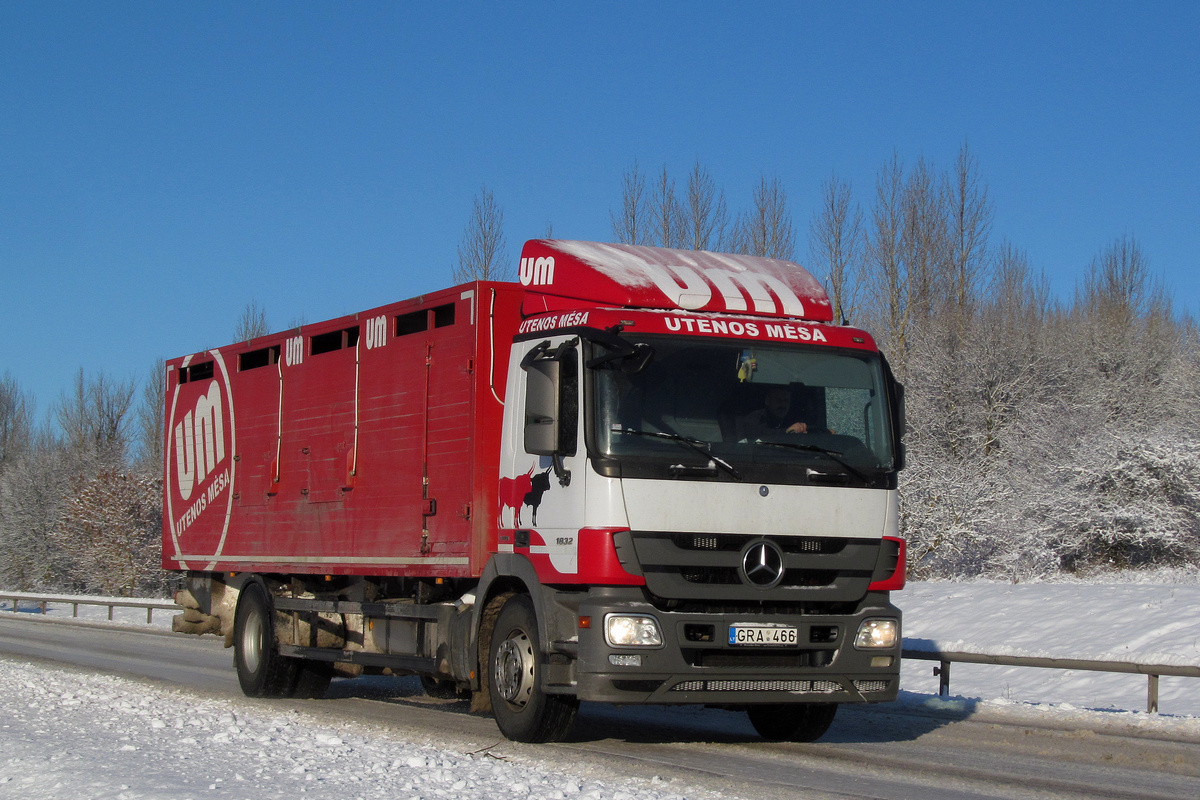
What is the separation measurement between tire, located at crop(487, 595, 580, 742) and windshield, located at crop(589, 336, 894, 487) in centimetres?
147

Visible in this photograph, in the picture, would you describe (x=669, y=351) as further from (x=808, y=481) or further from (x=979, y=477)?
(x=979, y=477)

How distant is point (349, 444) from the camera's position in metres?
11.6

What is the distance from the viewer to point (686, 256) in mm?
9969

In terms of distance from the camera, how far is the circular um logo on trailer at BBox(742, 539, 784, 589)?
8211mm

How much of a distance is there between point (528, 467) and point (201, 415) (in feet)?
24.1

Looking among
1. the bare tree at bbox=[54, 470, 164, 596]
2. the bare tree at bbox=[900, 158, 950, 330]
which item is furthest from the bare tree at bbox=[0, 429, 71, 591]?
the bare tree at bbox=[900, 158, 950, 330]

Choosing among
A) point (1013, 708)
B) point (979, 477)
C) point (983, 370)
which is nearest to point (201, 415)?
point (1013, 708)

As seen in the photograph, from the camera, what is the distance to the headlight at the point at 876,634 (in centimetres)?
856

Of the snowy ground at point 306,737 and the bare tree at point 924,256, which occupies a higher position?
the bare tree at point 924,256

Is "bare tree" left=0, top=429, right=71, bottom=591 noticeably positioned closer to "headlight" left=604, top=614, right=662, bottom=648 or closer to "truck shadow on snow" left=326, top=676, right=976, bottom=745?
"truck shadow on snow" left=326, top=676, right=976, bottom=745

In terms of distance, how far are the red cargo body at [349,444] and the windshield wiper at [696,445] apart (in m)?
1.73

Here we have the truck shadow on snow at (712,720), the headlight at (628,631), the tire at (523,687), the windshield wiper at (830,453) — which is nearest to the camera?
the headlight at (628,631)

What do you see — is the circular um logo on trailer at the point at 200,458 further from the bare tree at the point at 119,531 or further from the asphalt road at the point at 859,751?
the bare tree at the point at 119,531

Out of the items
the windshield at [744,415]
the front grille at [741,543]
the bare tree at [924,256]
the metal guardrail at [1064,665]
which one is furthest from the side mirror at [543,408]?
the bare tree at [924,256]
